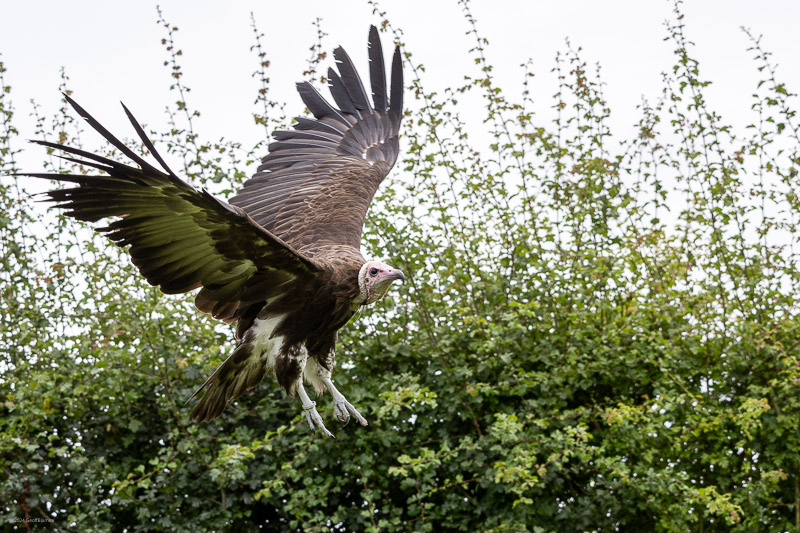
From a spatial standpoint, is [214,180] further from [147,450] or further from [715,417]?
[715,417]

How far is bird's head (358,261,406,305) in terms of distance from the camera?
428 cm

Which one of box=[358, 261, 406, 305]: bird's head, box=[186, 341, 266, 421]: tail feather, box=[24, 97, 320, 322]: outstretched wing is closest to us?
box=[24, 97, 320, 322]: outstretched wing

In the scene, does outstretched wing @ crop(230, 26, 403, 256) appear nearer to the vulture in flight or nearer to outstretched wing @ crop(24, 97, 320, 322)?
the vulture in flight

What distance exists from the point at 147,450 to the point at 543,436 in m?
2.67

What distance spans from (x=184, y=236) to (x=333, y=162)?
2036mm

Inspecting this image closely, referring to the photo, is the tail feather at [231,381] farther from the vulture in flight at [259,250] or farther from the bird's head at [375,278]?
the bird's head at [375,278]

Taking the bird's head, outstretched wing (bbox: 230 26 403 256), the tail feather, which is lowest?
the tail feather

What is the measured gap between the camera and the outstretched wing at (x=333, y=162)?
5375mm

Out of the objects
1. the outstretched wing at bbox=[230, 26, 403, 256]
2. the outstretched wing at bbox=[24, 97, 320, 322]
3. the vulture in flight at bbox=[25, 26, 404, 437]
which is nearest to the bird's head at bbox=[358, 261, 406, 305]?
the vulture in flight at bbox=[25, 26, 404, 437]

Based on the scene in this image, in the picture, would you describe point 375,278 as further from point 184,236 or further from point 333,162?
point 333,162

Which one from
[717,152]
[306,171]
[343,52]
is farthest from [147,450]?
[717,152]

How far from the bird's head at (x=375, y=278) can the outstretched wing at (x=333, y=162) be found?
77 cm

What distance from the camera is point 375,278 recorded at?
4.30 meters

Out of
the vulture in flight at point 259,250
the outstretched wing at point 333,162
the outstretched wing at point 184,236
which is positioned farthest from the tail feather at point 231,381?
the outstretched wing at point 333,162
